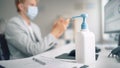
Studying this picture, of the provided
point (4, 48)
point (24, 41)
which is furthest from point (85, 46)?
point (4, 48)

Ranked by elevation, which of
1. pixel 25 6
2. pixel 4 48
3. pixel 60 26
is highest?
pixel 25 6

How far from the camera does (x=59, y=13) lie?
2631 mm

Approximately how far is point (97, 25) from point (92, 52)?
1.94 m

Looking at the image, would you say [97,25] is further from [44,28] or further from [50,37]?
[50,37]

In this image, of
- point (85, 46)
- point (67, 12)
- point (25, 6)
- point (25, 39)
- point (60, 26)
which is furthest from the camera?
point (67, 12)

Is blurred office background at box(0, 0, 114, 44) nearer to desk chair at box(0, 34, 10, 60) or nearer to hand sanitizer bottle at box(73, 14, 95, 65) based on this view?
desk chair at box(0, 34, 10, 60)

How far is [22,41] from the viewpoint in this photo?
960mm

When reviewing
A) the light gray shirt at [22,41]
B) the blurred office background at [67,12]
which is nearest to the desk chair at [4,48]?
the light gray shirt at [22,41]

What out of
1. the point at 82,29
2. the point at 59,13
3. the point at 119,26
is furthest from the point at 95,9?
the point at 82,29

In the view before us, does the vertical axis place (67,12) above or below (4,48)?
above

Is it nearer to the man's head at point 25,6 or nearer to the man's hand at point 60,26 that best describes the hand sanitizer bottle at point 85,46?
the man's hand at point 60,26

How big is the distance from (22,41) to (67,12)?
5.59 ft

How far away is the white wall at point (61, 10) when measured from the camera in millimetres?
2402

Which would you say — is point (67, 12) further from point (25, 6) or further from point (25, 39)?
point (25, 39)
